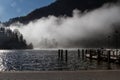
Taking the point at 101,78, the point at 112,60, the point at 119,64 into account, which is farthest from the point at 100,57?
the point at 101,78

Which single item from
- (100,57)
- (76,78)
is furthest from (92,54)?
(76,78)

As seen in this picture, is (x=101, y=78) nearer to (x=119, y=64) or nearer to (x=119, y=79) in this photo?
(x=119, y=79)

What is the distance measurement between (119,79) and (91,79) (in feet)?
6.35

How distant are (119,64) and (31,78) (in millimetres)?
51938

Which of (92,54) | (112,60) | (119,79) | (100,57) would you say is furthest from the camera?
(92,54)

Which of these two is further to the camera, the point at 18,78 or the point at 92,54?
the point at 92,54

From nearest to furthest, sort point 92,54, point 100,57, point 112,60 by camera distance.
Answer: point 112,60
point 100,57
point 92,54

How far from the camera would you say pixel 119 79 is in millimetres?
20500

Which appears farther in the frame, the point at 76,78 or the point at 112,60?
the point at 112,60

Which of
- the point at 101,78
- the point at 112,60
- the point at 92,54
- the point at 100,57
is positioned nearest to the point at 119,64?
the point at 112,60

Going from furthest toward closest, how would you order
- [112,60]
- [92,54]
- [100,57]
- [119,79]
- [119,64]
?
[92,54]
[100,57]
[112,60]
[119,64]
[119,79]

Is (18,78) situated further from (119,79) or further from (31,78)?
(119,79)

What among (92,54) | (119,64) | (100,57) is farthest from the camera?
(92,54)

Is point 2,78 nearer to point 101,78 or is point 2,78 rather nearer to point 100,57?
point 101,78
